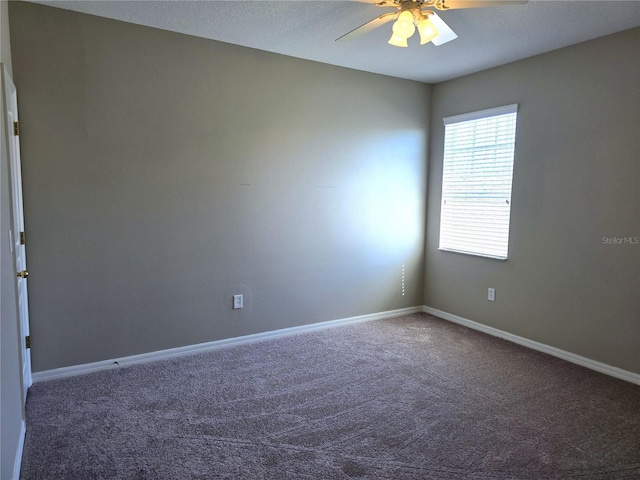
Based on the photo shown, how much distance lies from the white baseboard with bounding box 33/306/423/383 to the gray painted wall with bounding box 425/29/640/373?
1.30m

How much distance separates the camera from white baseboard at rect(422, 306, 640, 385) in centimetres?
310

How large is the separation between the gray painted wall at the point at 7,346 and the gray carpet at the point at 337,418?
0.26 metres

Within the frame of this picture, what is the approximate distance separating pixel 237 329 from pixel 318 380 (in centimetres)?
101

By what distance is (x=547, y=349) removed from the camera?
3592 mm

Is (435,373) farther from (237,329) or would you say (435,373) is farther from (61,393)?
(61,393)

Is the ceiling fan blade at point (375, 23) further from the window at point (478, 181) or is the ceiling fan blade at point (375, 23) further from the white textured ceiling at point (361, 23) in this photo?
the window at point (478, 181)

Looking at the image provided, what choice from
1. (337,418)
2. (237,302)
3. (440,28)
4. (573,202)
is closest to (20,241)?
(237,302)

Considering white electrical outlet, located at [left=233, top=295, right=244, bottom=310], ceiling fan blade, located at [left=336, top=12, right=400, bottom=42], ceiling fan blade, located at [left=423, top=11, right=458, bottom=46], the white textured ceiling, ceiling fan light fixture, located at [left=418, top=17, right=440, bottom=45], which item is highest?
the white textured ceiling

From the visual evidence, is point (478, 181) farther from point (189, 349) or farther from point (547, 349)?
point (189, 349)

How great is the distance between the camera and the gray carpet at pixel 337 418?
81.7 inches

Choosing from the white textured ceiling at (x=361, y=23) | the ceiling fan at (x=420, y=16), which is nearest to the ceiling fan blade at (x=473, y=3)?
the ceiling fan at (x=420, y=16)

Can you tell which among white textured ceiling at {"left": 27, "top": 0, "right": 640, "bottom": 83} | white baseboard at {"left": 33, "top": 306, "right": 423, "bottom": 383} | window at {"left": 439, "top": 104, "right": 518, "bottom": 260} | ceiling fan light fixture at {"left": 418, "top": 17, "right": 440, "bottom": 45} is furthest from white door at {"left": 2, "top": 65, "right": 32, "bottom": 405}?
window at {"left": 439, "top": 104, "right": 518, "bottom": 260}

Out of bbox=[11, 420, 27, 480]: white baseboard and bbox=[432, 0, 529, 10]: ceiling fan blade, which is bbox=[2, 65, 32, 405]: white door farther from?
Result: bbox=[432, 0, 529, 10]: ceiling fan blade

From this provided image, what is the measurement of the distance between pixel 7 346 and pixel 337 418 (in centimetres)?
175
